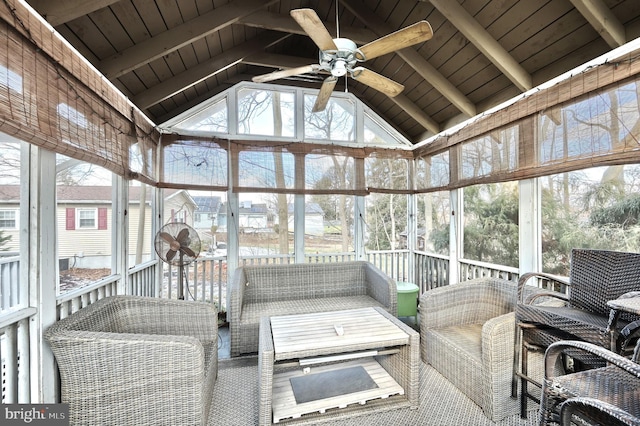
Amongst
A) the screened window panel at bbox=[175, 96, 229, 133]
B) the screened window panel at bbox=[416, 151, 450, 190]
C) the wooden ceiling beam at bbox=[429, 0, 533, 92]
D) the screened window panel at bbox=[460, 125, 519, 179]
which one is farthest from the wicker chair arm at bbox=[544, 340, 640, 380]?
the screened window panel at bbox=[175, 96, 229, 133]

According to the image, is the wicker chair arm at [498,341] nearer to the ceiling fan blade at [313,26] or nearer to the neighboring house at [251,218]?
the ceiling fan blade at [313,26]

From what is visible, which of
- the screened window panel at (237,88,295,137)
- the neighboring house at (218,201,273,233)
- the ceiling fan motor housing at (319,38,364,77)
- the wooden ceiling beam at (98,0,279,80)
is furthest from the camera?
the screened window panel at (237,88,295,137)

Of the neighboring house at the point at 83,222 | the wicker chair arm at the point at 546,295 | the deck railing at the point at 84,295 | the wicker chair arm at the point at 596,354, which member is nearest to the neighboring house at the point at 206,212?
the neighboring house at the point at 83,222

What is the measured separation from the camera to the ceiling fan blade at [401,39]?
5.97 feet

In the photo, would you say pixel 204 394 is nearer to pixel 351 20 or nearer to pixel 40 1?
pixel 40 1

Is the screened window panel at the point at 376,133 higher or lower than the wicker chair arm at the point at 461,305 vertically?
Answer: higher

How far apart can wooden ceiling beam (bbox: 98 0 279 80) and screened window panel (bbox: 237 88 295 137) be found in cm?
142

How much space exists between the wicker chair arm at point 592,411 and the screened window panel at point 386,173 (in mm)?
3345

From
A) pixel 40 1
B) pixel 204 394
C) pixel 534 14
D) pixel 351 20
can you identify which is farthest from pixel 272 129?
pixel 204 394

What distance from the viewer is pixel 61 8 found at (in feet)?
6.00

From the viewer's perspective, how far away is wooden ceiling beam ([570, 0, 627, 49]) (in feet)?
6.73

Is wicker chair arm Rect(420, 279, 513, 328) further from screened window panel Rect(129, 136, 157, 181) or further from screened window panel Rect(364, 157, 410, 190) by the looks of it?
screened window panel Rect(129, 136, 157, 181)

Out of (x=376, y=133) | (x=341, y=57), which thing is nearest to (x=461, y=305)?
(x=341, y=57)

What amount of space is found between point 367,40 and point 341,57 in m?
1.60
